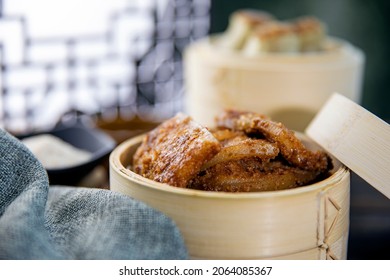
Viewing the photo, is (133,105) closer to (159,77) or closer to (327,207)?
(159,77)

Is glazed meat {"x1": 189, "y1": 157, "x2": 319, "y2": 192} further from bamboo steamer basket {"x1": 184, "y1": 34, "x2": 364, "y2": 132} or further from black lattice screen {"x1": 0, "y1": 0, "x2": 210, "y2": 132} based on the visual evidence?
black lattice screen {"x1": 0, "y1": 0, "x2": 210, "y2": 132}

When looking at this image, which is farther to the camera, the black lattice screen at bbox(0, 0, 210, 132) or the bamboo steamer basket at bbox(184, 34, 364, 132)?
the black lattice screen at bbox(0, 0, 210, 132)

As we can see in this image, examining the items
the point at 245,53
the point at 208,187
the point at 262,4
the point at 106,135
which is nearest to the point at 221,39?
the point at 245,53

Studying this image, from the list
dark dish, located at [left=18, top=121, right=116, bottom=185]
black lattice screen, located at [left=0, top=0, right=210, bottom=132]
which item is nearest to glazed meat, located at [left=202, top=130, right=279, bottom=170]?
dark dish, located at [left=18, top=121, right=116, bottom=185]

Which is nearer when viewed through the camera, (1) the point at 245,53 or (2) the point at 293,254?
(2) the point at 293,254

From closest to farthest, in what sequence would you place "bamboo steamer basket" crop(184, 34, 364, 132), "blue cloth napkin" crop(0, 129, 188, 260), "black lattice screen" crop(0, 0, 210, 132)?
"blue cloth napkin" crop(0, 129, 188, 260), "bamboo steamer basket" crop(184, 34, 364, 132), "black lattice screen" crop(0, 0, 210, 132)

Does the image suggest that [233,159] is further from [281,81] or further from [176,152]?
[281,81]
